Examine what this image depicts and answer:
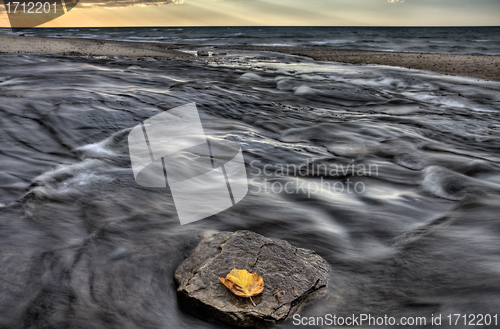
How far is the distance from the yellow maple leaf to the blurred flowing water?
0.69 feet

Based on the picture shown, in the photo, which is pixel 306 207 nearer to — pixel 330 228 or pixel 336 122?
pixel 330 228

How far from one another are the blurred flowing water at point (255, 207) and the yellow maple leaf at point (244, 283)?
0.21m

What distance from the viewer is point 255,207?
3047 millimetres

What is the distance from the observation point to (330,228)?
9.05 ft

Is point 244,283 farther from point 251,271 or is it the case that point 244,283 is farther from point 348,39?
point 348,39

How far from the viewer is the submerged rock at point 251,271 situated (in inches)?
66.3

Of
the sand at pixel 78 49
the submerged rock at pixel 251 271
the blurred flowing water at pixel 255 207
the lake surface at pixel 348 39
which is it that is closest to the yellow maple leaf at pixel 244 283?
the submerged rock at pixel 251 271

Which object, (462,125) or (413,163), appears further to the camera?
(462,125)

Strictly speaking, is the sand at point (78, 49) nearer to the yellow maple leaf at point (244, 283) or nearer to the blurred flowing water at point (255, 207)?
the blurred flowing water at point (255, 207)

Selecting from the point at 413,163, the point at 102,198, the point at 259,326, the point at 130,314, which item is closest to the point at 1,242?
the point at 102,198

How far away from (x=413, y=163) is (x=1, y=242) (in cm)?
432

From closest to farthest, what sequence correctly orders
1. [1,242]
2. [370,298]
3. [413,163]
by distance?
[370,298] → [1,242] → [413,163]

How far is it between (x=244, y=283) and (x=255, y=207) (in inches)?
51.7

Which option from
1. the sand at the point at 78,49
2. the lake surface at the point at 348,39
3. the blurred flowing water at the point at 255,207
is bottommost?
the blurred flowing water at the point at 255,207
